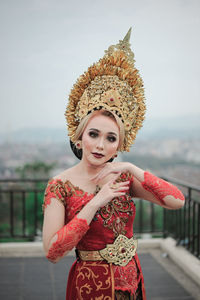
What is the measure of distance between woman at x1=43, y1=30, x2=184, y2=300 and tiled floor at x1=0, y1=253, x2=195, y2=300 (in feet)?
6.58

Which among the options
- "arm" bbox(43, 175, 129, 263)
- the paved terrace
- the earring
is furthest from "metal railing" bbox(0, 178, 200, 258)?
"arm" bbox(43, 175, 129, 263)

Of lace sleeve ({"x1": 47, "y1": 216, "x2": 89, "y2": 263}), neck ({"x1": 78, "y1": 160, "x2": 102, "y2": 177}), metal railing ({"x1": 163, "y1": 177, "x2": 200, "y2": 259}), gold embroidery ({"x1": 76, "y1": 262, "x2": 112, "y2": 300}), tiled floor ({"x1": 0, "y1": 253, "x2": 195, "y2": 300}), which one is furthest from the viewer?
metal railing ({"x1": 163, "y1": 177, "x2": 200, "y2": 259})

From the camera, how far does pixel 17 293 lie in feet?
10.9

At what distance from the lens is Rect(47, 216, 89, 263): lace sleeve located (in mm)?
1286

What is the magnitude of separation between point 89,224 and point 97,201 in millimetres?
121

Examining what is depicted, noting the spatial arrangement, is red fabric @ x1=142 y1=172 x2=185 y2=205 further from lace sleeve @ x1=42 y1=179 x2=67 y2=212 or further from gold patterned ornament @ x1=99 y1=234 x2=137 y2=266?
lace sleeve @ x1=42 y1=179 x2=67 y2=212

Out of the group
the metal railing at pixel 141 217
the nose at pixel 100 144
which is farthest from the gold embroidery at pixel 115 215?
the metal railing at pixel 141 217

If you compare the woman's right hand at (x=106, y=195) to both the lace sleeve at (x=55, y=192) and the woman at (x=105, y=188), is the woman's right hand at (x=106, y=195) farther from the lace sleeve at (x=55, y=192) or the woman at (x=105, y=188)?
the lace sleeve at (x=55, y=192)

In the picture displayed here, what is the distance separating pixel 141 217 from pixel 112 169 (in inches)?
141

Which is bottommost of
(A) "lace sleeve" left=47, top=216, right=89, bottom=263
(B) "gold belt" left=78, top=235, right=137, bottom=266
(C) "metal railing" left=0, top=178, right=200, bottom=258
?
(C) "metal railing" left=0, top=178, right=200, bottom=258

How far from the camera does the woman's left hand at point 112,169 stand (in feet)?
4.69

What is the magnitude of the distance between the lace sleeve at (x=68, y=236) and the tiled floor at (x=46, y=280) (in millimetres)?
2194

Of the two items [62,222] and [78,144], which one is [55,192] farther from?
[78,144]

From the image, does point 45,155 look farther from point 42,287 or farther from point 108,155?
point 108,155
